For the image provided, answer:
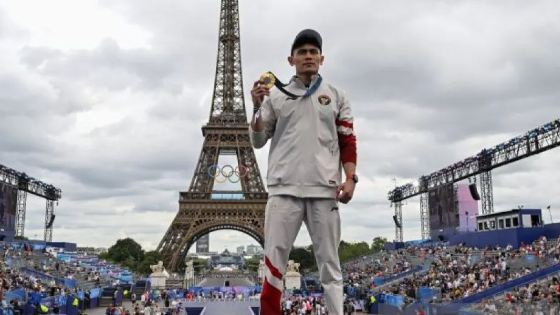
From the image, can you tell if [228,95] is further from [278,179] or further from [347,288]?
[278,179]

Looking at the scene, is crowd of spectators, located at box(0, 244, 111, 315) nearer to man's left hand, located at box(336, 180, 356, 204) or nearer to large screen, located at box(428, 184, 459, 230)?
man's left hand, located at box(336, 180, 356, 204)

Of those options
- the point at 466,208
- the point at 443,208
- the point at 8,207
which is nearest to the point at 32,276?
the point at 8,207

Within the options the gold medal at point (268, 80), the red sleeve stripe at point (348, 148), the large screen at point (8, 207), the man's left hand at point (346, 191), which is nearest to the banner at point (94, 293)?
the large screen at point (8, 207)

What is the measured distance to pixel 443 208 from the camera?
57.4 metres

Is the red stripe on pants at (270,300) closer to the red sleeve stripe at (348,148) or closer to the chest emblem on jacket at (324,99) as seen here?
the red sleeve stripe at (348,148)

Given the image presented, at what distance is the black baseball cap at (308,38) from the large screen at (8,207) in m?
52.0

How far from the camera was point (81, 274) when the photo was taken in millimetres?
44188

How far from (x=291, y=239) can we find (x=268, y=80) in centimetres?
140

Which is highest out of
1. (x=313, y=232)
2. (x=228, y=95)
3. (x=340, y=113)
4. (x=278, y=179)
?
(x=228, y=95)

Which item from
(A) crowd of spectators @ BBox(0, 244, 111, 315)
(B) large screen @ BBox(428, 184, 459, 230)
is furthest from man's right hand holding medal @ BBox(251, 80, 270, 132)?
(B) large screen @ BBox(428, 184, 459, 230)

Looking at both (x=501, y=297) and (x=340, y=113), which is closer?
(x=340, y=113)

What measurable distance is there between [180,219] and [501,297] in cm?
4246

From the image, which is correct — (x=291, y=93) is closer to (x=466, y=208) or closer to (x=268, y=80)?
(x=268, y=80)

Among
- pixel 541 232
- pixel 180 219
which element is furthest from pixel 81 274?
pixel 541 232
